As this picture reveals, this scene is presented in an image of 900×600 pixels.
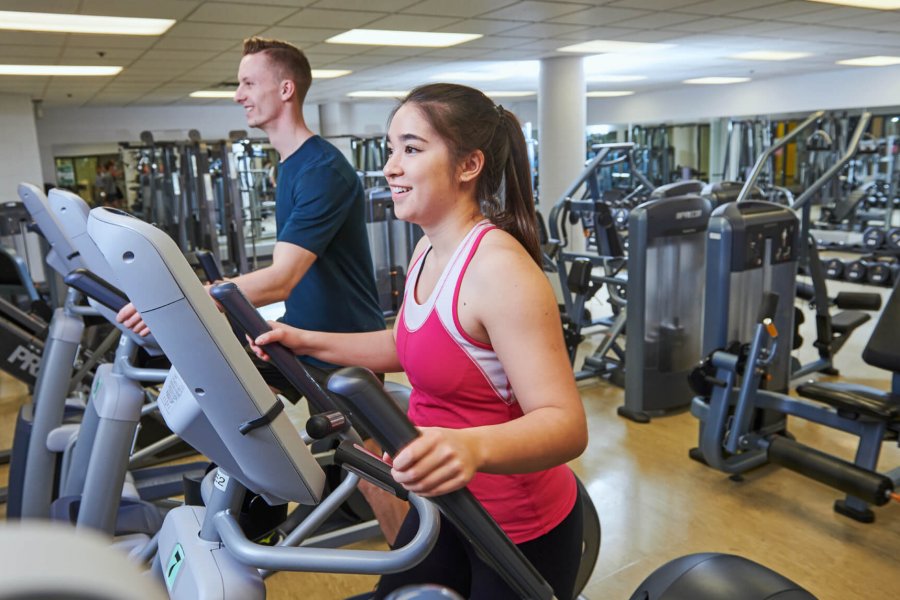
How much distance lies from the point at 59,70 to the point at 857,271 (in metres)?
8.20

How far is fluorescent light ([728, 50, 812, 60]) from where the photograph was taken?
8.20m

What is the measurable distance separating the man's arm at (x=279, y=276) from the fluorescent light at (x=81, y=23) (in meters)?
3.78

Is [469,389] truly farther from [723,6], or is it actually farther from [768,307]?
[723,6]

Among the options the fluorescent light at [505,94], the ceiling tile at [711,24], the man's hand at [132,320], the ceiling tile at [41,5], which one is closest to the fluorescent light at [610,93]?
the fluorescent light at [505,94]

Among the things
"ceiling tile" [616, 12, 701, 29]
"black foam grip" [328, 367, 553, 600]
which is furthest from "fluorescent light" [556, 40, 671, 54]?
"black foam grip" [328, 367, 553, 600]

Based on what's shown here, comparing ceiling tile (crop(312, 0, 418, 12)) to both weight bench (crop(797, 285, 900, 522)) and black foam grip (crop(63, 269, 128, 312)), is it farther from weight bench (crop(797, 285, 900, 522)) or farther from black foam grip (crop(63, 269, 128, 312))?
black foam grip (crop(63, 269, 128, 312))

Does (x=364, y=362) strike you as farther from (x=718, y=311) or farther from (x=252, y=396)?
(x=718, y=311)

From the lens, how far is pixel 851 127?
35.8ft

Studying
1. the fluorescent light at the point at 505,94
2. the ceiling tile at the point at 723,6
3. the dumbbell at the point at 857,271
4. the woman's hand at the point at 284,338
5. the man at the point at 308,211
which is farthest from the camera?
the fluorescent light at the point at 505,94

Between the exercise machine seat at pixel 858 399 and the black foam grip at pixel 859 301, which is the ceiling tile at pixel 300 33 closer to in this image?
the black foam grip at pixel 859 301

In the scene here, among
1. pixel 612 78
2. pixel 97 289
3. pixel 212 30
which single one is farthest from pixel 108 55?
pixel 612 78

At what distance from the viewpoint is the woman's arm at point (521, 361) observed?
3.01 ft

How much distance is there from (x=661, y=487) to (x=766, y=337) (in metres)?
0.76

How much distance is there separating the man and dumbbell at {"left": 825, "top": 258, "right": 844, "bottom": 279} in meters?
6.57
